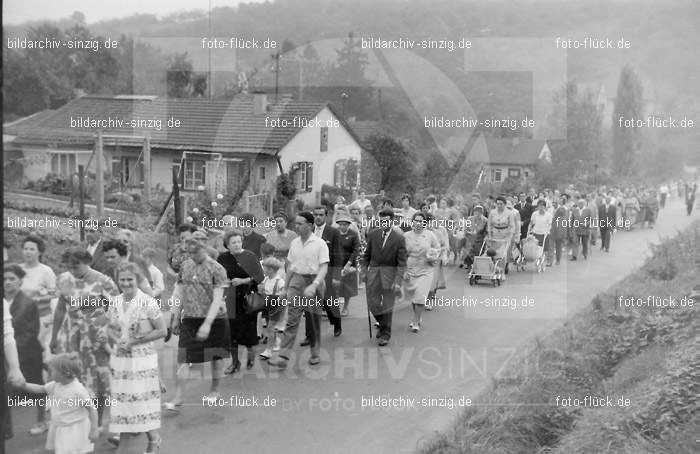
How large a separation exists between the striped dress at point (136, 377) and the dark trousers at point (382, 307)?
374 cm

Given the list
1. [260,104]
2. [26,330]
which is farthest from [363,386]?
[260,104]

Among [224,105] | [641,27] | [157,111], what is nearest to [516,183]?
[224,105]

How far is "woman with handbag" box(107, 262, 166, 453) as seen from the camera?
5.23 meters

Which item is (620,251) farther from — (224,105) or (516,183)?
(224,105)

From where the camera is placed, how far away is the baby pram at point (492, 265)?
12594 millimetres

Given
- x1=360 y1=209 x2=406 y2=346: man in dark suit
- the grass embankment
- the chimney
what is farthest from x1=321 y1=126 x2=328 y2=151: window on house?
the grass embankment

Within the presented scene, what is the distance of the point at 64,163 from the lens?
48.3 feet

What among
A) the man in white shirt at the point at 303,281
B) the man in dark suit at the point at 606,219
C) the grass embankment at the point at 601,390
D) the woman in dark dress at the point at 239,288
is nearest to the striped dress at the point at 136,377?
the woman in dark dress at the point at 239,288

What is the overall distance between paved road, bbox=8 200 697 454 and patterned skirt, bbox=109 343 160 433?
1.22 feet

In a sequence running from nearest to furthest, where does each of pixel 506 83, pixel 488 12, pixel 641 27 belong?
pixel 641 27
pixel 488 12
pixel 506 83

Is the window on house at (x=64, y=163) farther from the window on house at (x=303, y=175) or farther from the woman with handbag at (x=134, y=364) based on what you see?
the woman with handbag at (x=134, y=364)

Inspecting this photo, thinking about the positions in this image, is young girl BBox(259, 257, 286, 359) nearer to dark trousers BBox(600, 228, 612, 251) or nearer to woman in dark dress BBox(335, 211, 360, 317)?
woman in dark dress BBox(335, 211, 360, 317)

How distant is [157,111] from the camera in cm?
1631

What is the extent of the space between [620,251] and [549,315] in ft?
25.6
